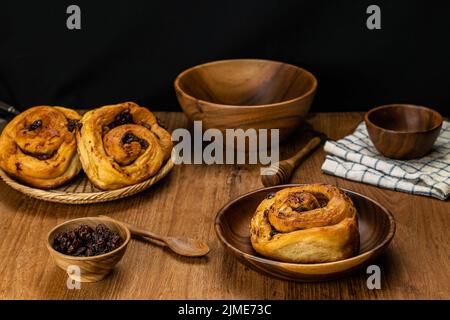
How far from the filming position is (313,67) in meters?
1.95

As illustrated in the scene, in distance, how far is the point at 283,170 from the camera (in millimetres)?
1530

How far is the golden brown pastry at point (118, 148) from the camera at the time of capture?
1442 millimetres

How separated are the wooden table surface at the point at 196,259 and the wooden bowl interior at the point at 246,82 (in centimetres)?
27

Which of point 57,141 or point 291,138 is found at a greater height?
point 57,141

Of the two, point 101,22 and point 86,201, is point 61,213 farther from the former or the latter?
point 101,22

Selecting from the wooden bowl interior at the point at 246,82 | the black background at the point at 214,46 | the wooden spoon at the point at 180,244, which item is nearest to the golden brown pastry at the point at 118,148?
the wooden spoon at the point at 180,244

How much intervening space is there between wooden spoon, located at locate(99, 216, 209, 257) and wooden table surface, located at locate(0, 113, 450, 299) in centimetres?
1

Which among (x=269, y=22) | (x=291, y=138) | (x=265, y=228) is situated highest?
(x=269, y=22)

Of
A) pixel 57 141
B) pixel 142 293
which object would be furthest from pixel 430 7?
pixel 142 293

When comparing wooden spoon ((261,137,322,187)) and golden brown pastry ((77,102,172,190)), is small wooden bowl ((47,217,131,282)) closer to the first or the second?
golden brown pastry ((77,102,172,190))

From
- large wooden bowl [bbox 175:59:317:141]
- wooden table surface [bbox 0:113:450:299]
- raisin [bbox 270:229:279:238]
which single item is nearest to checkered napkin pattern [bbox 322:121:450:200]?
wooden table surface [bbox 0:113:450:299]

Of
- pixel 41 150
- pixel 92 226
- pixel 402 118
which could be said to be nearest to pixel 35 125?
pixel 41 150

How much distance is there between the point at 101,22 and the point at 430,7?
87cm

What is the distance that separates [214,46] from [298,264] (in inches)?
37.6
